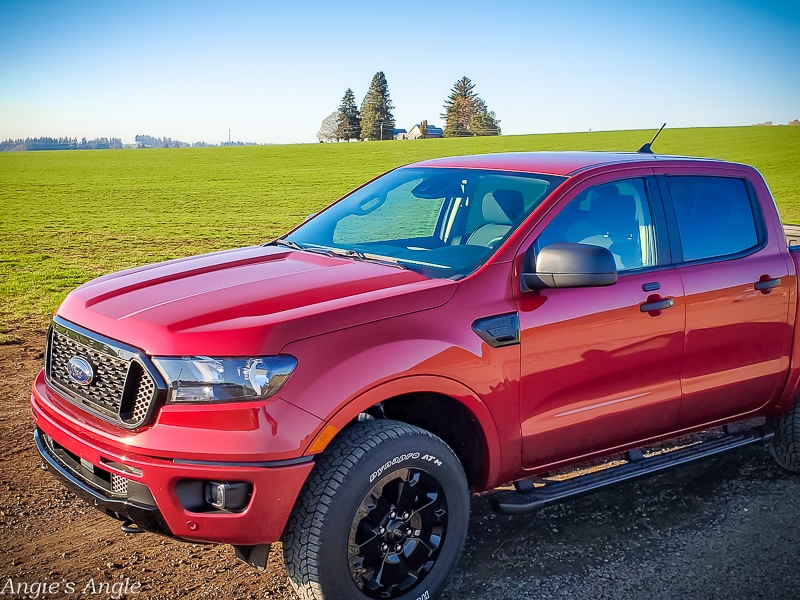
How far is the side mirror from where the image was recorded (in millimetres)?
3379

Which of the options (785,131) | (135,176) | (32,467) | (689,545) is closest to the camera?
(689,545)

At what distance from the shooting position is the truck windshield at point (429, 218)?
3795 mm

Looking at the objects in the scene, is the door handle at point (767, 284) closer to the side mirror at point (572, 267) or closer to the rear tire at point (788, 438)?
the rear tire at point (788, 438)

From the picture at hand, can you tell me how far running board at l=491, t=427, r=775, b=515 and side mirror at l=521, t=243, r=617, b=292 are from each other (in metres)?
0.97

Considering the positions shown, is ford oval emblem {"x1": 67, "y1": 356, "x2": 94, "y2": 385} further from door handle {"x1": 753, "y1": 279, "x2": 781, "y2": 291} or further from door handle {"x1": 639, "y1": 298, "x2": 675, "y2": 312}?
door handle {"x1": 753, "y1": 279, "x2": 781, "y2": 291}

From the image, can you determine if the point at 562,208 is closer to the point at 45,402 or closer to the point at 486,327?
the point at 486,327

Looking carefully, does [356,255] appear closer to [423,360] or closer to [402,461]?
[423,360]

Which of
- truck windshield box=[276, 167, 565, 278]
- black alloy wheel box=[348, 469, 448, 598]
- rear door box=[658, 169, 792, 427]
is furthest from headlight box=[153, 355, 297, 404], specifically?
rear door box=[658, 169, 792, 427]

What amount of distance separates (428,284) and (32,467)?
114 inches

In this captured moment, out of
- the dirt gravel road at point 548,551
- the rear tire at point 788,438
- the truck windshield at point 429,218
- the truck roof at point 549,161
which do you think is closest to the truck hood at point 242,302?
the truck windshield at point 429,218

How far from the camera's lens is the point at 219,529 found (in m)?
2.88

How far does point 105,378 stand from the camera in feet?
10.2

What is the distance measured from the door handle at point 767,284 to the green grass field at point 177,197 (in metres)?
6.93

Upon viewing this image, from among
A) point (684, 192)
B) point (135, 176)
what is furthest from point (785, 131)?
point (684, 192)
